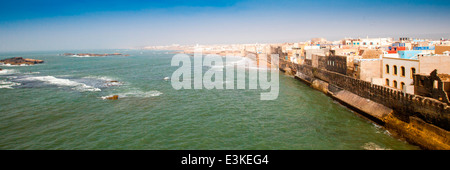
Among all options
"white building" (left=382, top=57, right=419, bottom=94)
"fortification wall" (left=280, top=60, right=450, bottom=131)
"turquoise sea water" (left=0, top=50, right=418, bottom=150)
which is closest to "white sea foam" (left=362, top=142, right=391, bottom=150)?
"turquoise sea water" (left=0, top=50, right=418, bottom=150)

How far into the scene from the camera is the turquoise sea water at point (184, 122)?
55.7 ft

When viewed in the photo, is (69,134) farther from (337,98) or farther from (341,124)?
(337,98)

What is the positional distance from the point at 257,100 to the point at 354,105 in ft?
30.0

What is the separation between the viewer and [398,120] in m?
18.8

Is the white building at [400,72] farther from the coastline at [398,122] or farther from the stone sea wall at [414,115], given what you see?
the coastline at [398,122]

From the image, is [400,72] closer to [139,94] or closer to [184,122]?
[184,122]

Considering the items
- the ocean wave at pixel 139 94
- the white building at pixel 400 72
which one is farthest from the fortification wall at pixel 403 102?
the ocean wave at pixel 139 94

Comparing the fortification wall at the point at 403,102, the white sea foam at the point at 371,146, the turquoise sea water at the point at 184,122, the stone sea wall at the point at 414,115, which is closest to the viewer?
the stone sea wall at the point at 414,115

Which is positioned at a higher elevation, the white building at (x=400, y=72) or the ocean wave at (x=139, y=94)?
the white building at (x=400, y=72)

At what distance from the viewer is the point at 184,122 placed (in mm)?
21188

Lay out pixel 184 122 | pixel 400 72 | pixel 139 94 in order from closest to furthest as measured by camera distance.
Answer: pixel 184 122
pixel 400 72
pixel 139 94

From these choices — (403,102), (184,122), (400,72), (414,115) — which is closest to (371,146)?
(414,115)

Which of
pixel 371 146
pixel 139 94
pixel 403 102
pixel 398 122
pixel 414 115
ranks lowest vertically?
pixel 371 146

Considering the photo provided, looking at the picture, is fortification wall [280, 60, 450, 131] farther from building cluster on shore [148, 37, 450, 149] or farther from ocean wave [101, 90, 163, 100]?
ocean wave [101, 90, 163, 100]
